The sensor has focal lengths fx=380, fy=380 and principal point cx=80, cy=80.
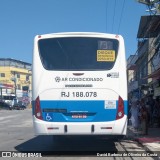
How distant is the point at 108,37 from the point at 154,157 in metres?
3.67

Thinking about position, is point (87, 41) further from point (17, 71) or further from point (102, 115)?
point (17, 71)

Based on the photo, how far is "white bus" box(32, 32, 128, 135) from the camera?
1052 centimetres

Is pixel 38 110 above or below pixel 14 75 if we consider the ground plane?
below

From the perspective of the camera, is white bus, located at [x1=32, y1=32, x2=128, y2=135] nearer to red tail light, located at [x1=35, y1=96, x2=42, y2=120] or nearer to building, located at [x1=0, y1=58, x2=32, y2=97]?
red tail light, located at [x1=35, y1=96, x2=42, y2=120]

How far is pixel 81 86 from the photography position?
1073 cm

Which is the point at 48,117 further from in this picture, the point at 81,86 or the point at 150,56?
the point at 150,56

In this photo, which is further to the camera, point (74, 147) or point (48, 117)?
point (74, 147)

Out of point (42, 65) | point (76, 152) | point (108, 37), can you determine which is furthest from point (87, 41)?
point (76, 152)

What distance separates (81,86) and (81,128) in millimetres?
1183

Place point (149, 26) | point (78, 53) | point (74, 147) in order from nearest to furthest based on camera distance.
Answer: point (78, 53) < point (74, 147) < point (149, 26)

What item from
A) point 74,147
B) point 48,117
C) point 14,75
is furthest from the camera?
point 14,75

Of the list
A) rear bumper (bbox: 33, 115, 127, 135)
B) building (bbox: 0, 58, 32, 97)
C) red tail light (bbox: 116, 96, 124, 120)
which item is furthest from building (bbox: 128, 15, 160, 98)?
building (bbox: 0, 58, 32, 97)

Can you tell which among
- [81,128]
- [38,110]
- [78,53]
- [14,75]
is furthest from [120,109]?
[14,75]

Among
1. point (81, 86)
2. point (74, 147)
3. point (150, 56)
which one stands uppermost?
point (150, 56)
